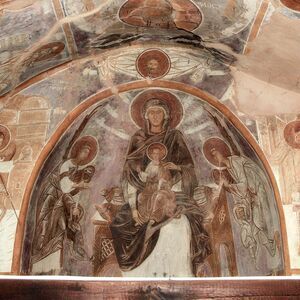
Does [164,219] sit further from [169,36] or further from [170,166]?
[169,36]

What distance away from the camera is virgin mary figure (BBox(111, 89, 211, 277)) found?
7418 millimetres

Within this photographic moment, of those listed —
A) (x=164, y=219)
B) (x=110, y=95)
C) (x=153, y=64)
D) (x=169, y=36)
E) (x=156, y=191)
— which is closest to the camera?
(x=169, y=36)

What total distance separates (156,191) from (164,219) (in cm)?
45

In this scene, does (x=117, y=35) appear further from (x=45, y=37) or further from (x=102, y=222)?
(x=102, y=222)

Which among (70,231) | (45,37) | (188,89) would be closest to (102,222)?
(70,231)

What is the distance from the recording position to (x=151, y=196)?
7.73 meters

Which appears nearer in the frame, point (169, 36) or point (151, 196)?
point (169, 36)

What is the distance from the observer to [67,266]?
23.7 ft

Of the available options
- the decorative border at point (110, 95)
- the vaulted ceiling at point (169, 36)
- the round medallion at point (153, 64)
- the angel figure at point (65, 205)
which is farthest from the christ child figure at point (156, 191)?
the vaulted ceiling at point (169, 36)

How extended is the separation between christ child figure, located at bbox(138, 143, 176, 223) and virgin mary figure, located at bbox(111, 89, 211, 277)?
1.8 inches

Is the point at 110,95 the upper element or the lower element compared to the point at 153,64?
lower

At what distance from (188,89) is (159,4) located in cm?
153

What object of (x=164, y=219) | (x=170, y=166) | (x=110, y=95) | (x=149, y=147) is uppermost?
(x=110, y=95)

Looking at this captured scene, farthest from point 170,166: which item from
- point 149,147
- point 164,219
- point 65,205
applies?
point 65,205
